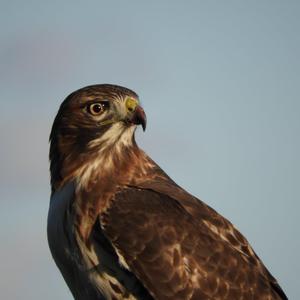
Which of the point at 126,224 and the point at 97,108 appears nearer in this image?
the point at 126,224

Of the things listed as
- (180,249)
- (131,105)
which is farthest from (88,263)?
(131,105)

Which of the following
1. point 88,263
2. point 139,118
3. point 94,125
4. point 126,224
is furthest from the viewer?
point 94,125

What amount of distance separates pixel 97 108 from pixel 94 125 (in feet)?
0.64

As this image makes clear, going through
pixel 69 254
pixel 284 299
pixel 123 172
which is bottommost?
pixel 284 299

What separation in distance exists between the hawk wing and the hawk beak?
0.74 m

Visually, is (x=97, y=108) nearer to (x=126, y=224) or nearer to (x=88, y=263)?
(x=126, y=224)

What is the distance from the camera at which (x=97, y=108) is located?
10.7 m

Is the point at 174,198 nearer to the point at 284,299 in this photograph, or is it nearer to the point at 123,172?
the point at 123,172

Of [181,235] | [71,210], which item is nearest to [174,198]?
[181,235]

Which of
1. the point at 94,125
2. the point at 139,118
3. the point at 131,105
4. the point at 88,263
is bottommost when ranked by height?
the point at 88,263

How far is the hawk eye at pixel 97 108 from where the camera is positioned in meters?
10.6

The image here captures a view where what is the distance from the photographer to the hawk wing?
972 cm

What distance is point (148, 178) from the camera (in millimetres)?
10719

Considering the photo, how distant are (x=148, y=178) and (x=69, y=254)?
1.45 meters
